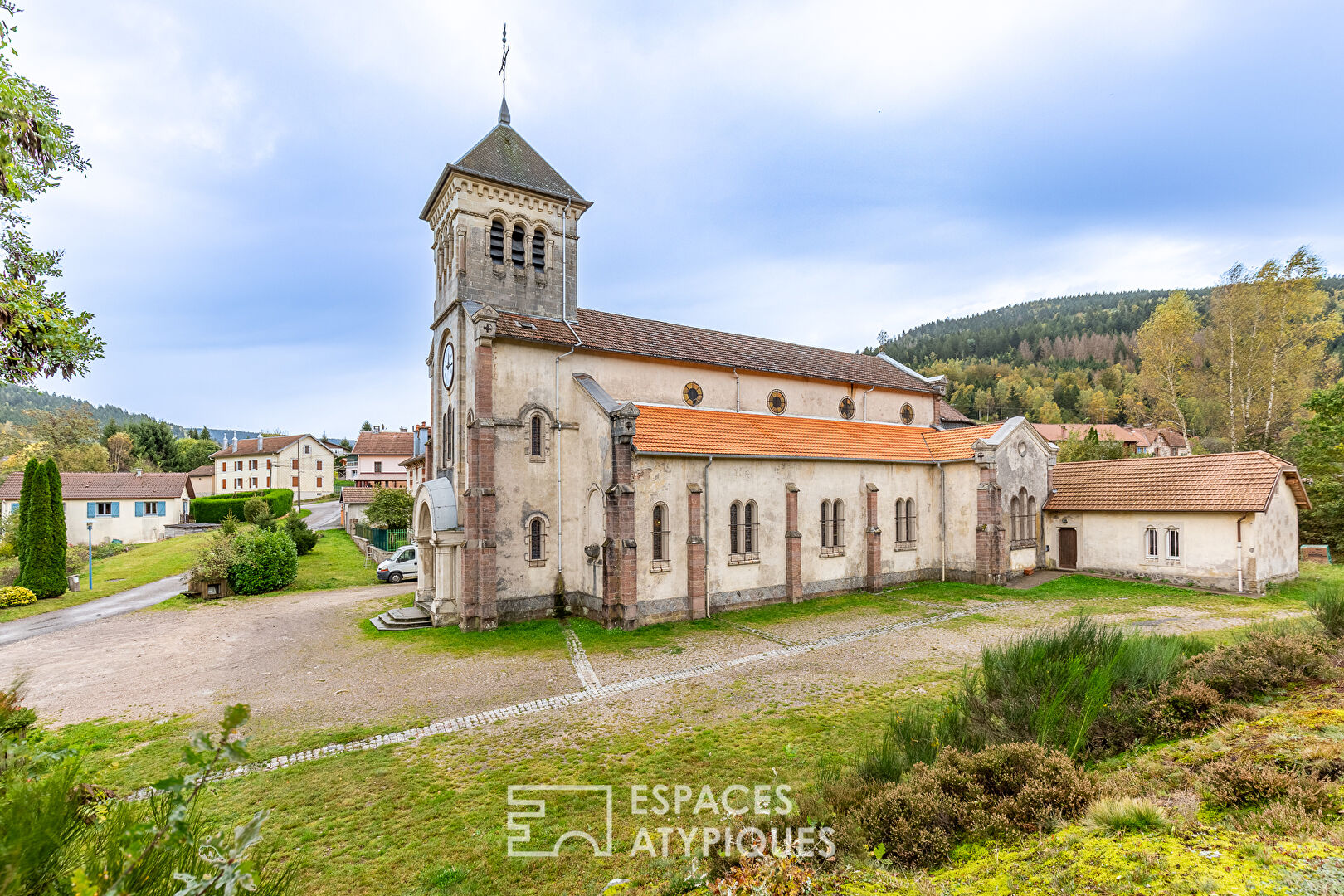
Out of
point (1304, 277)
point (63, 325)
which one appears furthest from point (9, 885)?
point (1304, 277)

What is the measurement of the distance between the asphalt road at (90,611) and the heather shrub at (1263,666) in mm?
30356

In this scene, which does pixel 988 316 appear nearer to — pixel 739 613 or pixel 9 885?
pixel 739 613

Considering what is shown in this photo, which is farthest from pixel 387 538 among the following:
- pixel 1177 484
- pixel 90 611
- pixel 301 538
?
pixel 1177 484

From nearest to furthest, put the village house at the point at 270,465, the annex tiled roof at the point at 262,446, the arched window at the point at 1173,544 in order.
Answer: the arched window at the point at 1173,544 → the village house at the point at 270,465 → the annex tiled roof at the point at 262,446

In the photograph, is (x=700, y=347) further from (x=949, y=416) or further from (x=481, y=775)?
(x=949, y=416)

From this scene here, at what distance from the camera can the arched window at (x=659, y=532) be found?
63.1ft

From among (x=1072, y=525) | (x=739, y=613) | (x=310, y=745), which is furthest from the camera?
(x=1072, y=525)

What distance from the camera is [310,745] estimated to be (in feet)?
34.4

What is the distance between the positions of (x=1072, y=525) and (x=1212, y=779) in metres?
26.5

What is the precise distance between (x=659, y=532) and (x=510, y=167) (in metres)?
14.6

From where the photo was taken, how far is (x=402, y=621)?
19391mm

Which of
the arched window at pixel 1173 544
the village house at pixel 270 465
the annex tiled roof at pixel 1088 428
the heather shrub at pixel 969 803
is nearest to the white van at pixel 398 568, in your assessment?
the heather shrub at pixel 969 803

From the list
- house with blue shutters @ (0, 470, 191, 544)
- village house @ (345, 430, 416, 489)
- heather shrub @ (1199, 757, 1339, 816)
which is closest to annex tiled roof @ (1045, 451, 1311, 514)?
heather shrub @ (1199, 757, 1339, 816)

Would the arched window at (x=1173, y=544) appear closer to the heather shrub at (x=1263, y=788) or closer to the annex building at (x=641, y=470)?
the annex building at (x=641, y=470)
